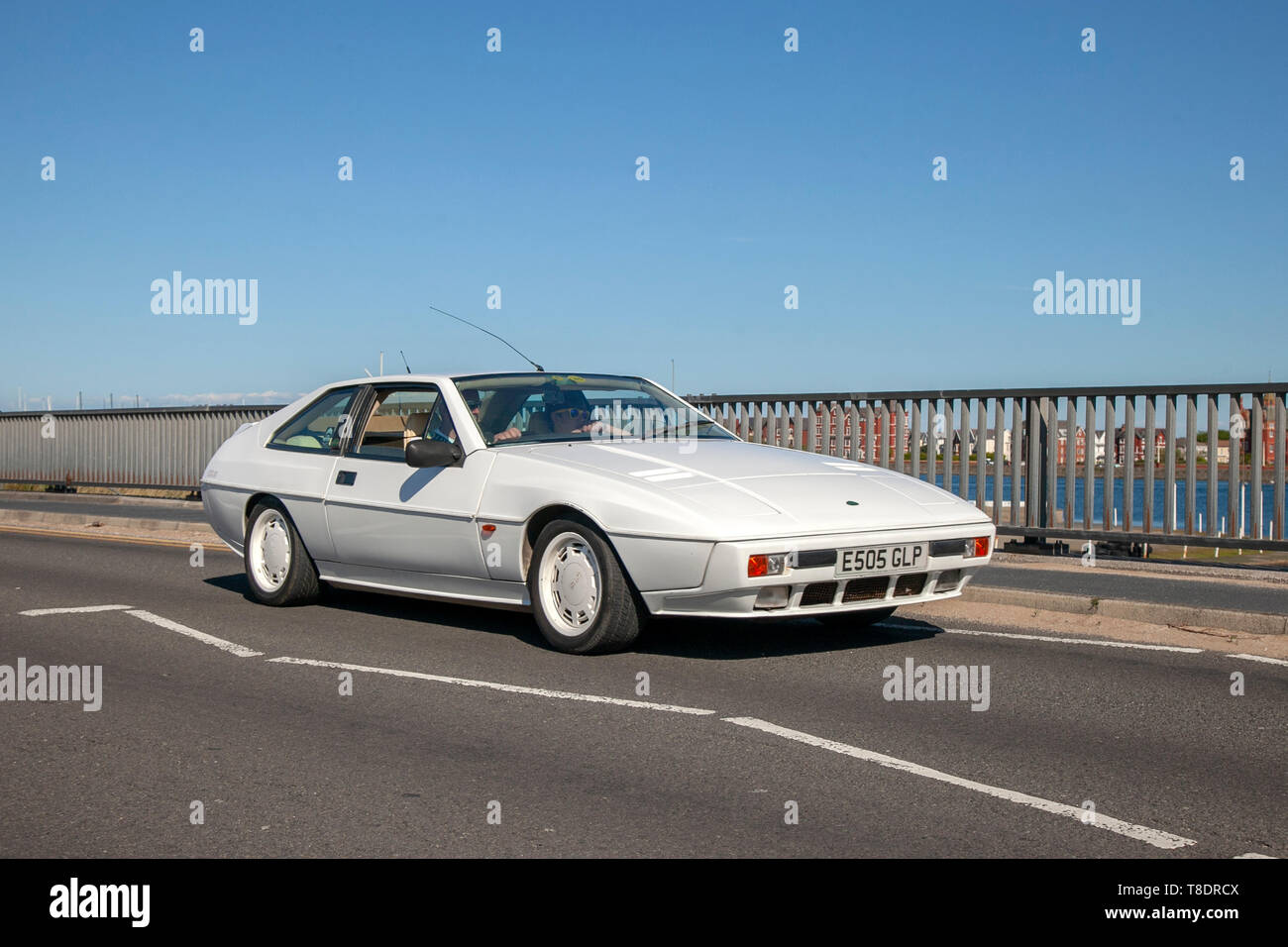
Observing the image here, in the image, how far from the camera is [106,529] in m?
17.2

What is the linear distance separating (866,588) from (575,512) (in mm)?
1506

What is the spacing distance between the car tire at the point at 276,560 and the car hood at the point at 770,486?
215cm

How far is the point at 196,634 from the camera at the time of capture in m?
8.23

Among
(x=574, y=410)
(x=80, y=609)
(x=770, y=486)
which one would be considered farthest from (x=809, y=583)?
(x=80, y=609)

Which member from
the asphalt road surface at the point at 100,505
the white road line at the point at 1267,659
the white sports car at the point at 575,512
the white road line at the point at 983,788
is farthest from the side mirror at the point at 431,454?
the asphalt road surface at the point at 100,505

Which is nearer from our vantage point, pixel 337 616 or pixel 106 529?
pixel 337 616

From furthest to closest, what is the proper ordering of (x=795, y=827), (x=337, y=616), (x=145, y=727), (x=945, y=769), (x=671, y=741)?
(x=337, y=616) → (x=145, y=727) → (x=671, y=741) → (x=945, y=769) → (x=795, y=827)

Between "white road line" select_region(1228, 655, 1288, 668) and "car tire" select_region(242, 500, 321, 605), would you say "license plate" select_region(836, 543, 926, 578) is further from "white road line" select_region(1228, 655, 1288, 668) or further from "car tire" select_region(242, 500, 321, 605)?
"car tire" select_region(242, 500, 321, 605)

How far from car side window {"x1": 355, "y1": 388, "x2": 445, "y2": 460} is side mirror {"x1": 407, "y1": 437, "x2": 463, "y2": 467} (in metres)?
0.48

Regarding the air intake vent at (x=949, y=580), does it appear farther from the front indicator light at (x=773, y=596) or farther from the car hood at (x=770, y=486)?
the front indicator light at (x=773, y=596)

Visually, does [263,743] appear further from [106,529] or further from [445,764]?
[106,529]

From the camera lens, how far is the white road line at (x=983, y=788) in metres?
4.12
